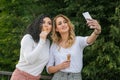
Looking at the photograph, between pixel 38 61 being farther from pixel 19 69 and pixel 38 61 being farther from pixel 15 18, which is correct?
pixel 15 18

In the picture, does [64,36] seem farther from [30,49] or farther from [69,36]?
[30,49]

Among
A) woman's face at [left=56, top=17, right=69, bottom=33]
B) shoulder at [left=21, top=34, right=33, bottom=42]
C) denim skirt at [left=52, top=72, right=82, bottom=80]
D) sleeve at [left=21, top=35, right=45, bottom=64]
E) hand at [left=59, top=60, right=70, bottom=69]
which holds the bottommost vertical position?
denim skirt at [left=52, top=72, right=82, bottom=80]

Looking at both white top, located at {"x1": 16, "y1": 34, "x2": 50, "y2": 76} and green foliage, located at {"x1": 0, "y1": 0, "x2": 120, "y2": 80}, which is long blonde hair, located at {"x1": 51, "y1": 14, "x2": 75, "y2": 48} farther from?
green foliage, located at {"x1": 0, "y1": 0, "x2": 120, "y2": 80}

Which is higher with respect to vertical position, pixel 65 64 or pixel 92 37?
pixel 92 37

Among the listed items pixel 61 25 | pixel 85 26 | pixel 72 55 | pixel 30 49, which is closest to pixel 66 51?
pixel 72 55

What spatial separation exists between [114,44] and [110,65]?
1.12 feet

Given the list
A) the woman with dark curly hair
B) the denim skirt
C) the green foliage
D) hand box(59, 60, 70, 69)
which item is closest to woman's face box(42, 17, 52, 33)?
the woman with dark curly hair

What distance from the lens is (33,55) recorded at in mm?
3625

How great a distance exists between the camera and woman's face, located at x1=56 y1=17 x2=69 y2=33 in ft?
12.6

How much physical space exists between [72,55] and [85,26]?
1.66 metres

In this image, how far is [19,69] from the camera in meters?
3.85

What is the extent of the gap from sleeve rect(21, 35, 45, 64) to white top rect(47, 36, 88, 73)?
0.24 m

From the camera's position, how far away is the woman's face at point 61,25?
3838mm

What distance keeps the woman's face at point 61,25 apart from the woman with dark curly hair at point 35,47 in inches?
3.7
